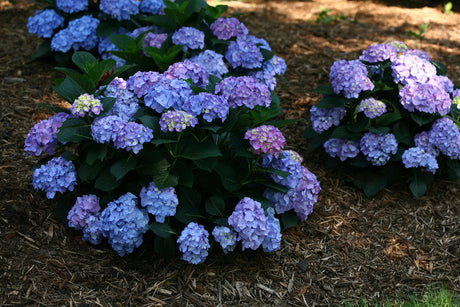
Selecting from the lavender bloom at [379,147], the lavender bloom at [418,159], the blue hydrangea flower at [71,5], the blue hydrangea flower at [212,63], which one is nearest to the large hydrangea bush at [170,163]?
the blue hydrangea flower at [212,63]

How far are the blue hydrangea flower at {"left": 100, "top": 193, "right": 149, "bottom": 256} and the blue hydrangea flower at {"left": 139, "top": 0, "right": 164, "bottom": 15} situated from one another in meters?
2.19

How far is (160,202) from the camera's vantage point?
2.54 meters

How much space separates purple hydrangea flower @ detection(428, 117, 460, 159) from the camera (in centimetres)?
320

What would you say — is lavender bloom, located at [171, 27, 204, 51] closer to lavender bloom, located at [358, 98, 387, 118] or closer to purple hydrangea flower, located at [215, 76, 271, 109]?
purple hydrangea flower, located at [215, 76, 271, 109]

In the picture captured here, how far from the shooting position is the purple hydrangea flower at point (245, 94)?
2.56 m

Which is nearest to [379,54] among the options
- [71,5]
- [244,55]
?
[244,55]

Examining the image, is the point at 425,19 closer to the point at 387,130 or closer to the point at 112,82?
the point at 387,130

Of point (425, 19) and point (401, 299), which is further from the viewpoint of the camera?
point (425, 19)

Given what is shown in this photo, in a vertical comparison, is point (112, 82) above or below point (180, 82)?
below

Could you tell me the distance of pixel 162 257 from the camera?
9.01 feet

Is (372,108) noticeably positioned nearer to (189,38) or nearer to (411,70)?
(411,70)

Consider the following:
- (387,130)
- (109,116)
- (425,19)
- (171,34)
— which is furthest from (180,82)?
(425,19)

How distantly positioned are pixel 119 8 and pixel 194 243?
233 cm

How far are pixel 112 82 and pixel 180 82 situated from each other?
0.47 m
